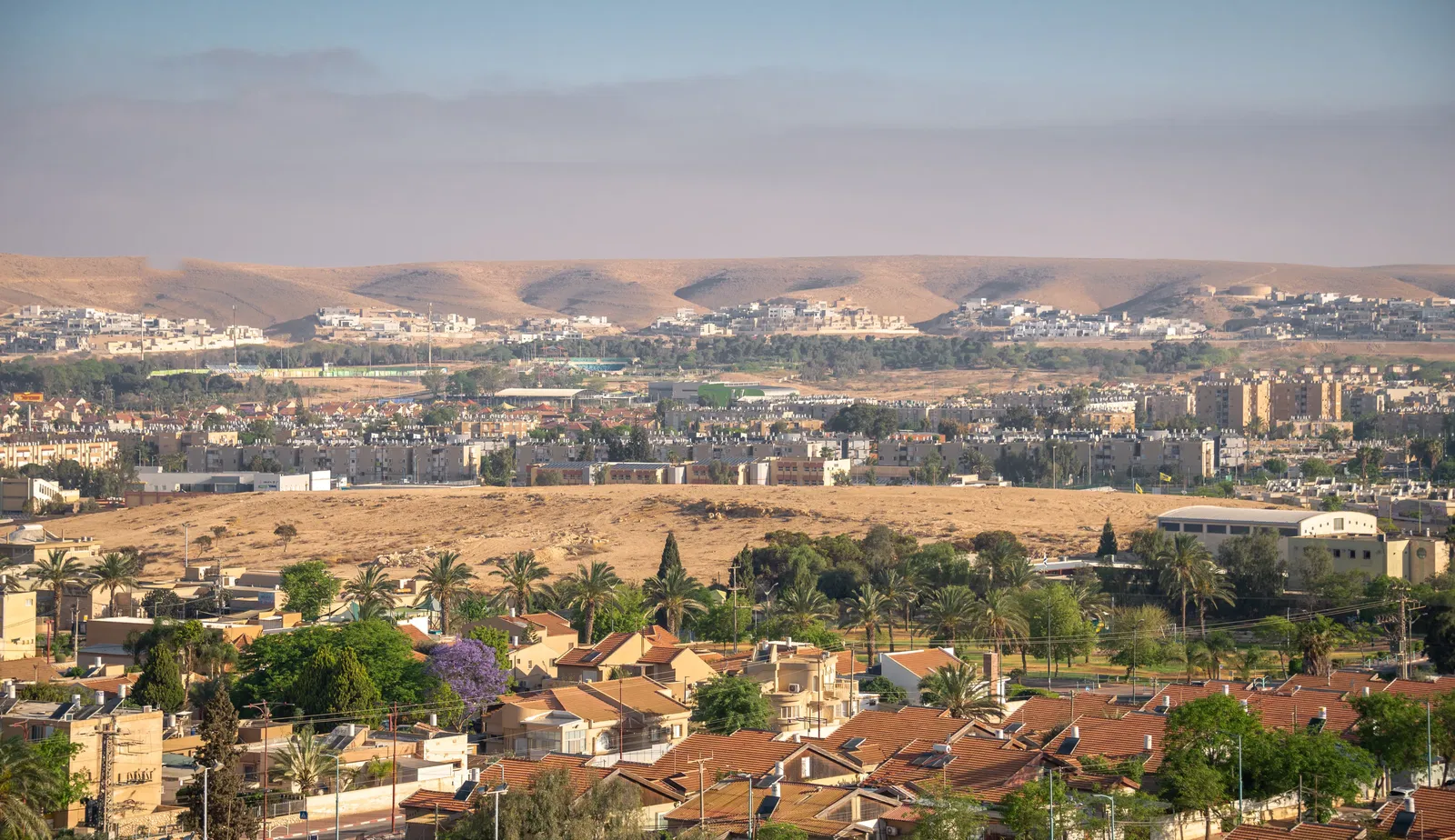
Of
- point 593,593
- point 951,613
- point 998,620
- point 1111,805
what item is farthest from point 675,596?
point 1111,805

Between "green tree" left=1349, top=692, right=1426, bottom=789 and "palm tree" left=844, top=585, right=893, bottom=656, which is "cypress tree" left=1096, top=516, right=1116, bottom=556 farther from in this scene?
"green tree" left=1349, top=692, right=1426, bottom=789

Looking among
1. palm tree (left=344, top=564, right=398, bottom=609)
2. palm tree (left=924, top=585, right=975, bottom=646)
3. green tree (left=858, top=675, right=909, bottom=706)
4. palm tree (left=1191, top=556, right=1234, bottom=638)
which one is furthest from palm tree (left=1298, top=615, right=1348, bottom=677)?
palm tree (left=344, top=564, right=398, bottom=609)

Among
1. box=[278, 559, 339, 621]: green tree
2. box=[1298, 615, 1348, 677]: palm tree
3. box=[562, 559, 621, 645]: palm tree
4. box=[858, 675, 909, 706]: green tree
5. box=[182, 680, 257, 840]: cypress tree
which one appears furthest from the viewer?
box=[278, 559, 339, 621]: green tree

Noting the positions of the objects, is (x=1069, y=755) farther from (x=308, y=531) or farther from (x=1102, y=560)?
(x=308, y=531)

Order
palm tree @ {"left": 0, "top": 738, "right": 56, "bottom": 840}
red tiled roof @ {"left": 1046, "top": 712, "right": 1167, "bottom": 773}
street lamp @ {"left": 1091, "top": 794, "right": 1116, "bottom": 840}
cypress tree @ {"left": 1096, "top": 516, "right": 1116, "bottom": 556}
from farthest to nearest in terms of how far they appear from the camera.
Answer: cypress tree @ {"left": 1096, "top": 516, "right": 1116, "bottom": 556}
red tiled roof @ {"left": 1046, "top": 712, "right": 1167, "bottom": 773}
palm tree @ {"left": 0, "top": 738, "right": 56, "bottom": 840}
street lamp @ {"left": 1091, "top": 794, "right": 1116, "bottom": 840}

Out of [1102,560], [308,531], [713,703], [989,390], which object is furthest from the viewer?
[989,390]

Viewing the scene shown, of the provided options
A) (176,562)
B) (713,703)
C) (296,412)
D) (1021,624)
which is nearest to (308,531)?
(176,562)

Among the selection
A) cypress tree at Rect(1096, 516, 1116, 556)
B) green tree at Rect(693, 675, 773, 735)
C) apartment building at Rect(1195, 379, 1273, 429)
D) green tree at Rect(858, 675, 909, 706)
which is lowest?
green tree at Rect(858, 675, 909, 706)
